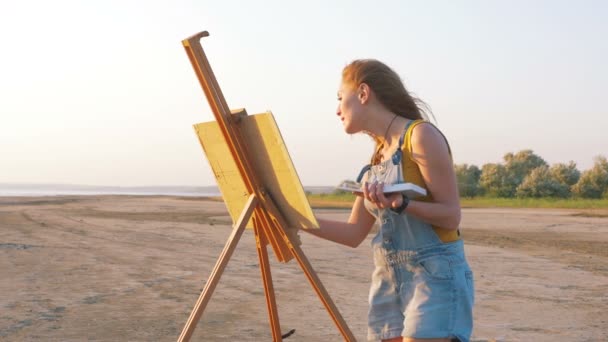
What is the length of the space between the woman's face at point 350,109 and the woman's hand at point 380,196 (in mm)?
369

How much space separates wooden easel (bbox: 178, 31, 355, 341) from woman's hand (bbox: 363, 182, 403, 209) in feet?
3.24

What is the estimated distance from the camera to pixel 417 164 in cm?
318

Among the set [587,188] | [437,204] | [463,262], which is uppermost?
[437,204]

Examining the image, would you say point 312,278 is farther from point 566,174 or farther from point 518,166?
point 518,166

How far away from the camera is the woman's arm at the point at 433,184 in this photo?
10.1 ft

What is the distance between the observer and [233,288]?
9.23 meters

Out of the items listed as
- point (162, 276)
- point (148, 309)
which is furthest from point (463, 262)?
point (162, 276)

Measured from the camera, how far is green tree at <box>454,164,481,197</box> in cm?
3888

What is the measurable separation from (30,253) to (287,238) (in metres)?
9.47

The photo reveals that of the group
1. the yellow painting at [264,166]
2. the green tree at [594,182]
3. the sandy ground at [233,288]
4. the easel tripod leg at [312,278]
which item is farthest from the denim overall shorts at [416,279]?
the green tree at [594,182]

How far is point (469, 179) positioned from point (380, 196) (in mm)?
38648

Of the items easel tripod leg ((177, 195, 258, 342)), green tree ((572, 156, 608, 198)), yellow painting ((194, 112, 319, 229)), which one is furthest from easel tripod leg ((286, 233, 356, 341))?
green tree ((572, 156, 608, 198))

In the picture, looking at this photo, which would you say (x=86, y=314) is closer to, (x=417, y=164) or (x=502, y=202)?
(x=417, y=164)

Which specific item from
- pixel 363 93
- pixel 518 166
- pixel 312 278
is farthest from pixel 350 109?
pixel 518 166
